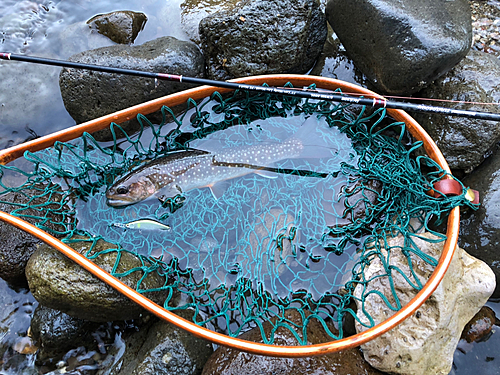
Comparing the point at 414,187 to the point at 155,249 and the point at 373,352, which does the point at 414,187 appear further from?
the point at 155,249

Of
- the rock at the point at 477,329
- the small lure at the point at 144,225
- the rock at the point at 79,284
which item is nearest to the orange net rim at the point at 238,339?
the rock at the point at 79,284

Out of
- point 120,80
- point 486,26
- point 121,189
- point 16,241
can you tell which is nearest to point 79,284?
point 121,189

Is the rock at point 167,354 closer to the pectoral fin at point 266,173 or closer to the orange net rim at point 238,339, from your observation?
the orange net rim at point 238,339

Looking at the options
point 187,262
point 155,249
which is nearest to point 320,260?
point 187,262

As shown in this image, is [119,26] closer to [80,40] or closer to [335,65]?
[80,40]

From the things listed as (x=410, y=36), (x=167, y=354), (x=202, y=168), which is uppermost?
(x=410, y=36)

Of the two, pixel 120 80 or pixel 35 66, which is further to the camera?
pixel 35 66
